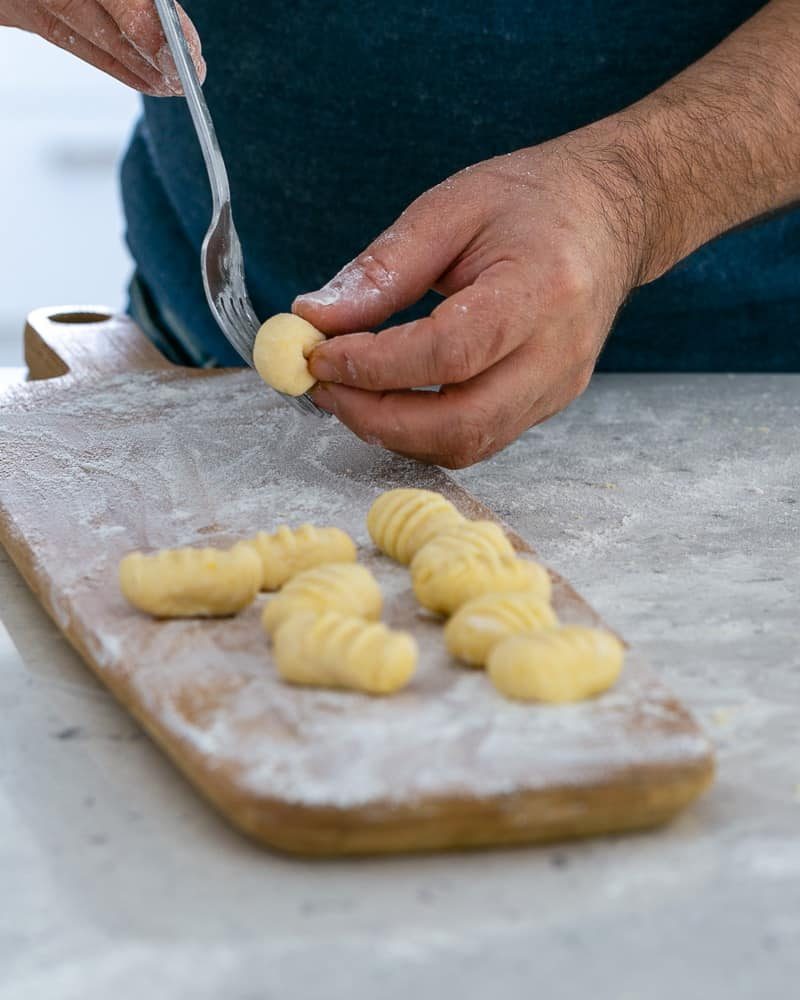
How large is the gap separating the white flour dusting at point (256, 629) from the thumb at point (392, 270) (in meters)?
0.16

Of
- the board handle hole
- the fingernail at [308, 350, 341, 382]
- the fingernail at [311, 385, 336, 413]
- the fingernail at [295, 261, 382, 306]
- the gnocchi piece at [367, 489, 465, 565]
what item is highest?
the fingernail at [295, 261, 382, 306]

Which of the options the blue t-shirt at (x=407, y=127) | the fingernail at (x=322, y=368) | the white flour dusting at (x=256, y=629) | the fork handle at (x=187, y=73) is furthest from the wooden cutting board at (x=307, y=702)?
the blue t-shirt at (x=407, y=127)

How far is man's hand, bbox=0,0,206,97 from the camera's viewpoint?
137 centimetres

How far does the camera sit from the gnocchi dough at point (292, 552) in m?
1.03

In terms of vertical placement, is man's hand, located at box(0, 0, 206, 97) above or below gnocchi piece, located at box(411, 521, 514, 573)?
above

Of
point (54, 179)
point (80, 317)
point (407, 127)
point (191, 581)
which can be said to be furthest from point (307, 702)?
point (54, 179)

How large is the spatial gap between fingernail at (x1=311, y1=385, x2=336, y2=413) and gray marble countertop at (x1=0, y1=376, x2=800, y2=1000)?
1.15 feet

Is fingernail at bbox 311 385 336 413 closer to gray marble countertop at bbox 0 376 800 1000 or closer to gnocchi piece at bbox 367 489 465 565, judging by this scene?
gnocchi piece at bbox 367 489 465 565

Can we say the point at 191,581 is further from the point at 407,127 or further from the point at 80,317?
the point at 80,317

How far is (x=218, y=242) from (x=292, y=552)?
0.47 m

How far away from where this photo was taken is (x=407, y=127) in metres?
1.70

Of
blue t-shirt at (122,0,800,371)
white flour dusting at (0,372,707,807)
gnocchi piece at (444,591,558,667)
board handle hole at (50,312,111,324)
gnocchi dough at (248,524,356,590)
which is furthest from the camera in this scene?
board handle hole at (50,312,111,324)

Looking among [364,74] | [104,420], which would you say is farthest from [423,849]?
[364,74]

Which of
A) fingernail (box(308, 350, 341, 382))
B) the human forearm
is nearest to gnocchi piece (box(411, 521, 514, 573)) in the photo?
fingernail (box(308, 350, 341, 382))
